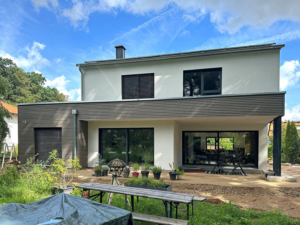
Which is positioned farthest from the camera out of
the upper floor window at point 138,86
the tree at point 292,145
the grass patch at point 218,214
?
the tree at point 292,145

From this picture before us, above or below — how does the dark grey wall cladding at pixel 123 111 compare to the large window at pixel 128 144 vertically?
above

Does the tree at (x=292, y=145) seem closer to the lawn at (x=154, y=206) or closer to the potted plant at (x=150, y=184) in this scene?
the lawn at (x=154, y=206)

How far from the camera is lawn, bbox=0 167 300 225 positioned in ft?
13.6

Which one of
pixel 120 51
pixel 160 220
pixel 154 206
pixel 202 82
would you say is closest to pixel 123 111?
pixel 202 82

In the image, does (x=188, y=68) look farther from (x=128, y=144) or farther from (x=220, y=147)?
(x=128, y=144)

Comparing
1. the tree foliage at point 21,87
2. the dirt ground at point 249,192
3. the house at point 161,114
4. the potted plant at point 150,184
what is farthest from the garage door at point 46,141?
the tree foliage at point 21,87

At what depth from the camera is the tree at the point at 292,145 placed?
14828mm

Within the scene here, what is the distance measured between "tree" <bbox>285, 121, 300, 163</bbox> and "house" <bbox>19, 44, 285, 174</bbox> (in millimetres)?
5965

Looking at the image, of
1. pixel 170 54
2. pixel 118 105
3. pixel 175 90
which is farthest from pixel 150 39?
pixel 118 105

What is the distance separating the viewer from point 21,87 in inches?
1262

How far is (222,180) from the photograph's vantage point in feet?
27.5

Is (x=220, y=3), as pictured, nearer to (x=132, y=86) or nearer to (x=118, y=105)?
(x=132, y=86)

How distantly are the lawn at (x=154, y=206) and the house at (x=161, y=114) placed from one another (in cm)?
393

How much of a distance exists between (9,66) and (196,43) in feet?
109
